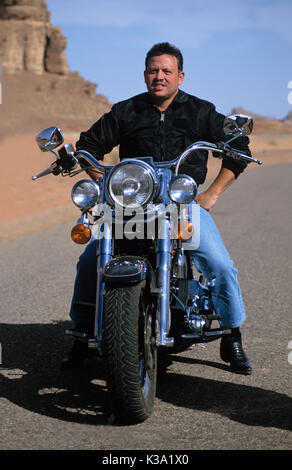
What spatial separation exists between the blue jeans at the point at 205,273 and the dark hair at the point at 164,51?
970 mm

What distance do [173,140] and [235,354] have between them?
1460 millimetres

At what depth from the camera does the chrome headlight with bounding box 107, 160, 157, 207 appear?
157 inches

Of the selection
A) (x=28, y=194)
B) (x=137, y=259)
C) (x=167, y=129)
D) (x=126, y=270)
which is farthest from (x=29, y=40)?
(x=126, y=270)

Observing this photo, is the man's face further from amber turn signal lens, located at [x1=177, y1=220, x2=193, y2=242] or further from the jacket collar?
amber turn signal lens, located at [x1=177, y1=220, x2=193, y2=242]

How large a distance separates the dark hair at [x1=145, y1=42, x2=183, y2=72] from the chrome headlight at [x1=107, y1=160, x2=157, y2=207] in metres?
1.04

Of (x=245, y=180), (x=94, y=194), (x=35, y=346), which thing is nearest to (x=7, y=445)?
(x=94, y=194)

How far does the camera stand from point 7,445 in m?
3.70

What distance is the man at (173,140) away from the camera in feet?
15.3

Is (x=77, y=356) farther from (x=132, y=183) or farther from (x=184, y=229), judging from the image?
(x=132, y=183)

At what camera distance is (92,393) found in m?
4.54

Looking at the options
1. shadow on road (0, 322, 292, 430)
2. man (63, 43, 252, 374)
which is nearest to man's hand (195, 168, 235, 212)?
man (63, 43, 252, 374)
